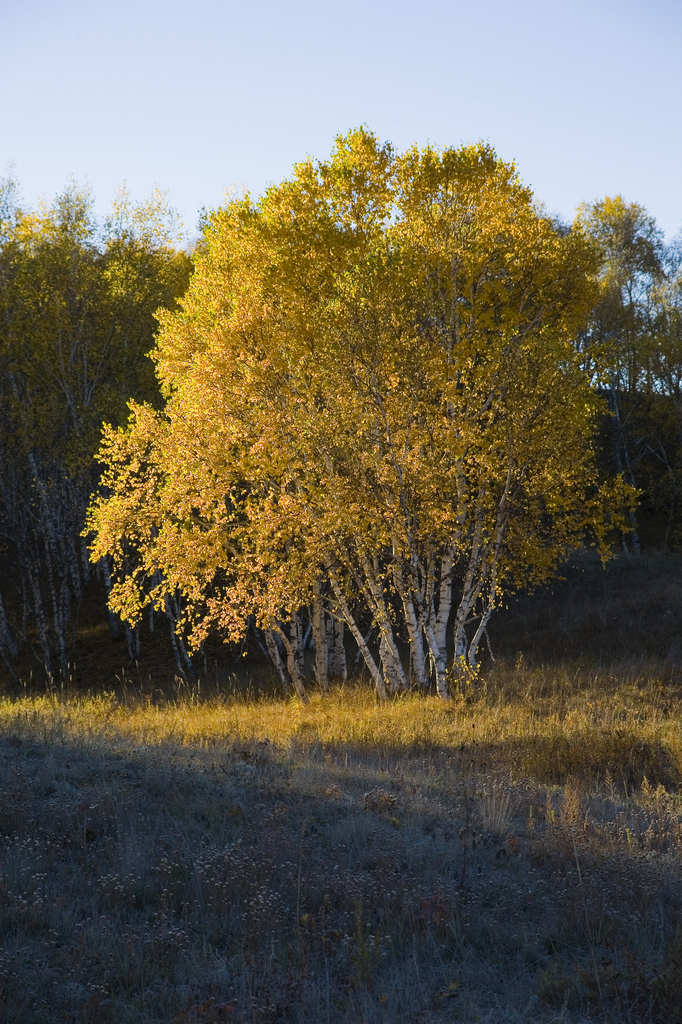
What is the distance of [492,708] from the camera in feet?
44.8

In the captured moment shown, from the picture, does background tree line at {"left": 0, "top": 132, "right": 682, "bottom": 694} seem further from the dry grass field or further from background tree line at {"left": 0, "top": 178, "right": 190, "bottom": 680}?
background tree line at {"left": 0, "top": 178, "right": 190, "bottom": 680}

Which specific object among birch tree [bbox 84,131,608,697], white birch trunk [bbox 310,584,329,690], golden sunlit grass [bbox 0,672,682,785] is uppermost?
birch tree [bbox 84,131,608,697]

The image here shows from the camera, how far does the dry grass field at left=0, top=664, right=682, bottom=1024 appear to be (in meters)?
4.70

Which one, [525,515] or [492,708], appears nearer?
[492,708]

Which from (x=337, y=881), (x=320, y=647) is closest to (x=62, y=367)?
(x=320, y=647)

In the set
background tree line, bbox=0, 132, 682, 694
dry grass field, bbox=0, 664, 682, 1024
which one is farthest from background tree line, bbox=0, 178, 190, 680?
dry grass field, bbox=0, 664, 682, 1024

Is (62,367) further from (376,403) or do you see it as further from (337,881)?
(337,881)

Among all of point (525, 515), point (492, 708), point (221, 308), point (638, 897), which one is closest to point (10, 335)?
point (221, 308)

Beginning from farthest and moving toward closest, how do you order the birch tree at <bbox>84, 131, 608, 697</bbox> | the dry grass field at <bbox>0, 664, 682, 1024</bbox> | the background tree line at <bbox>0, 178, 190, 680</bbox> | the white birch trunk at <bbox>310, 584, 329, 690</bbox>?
the background tree line at <bbox>0, 178, 190, 680</bbox> < the white birch trunk at <bbox>310, 584, 329, 690</bbox> < the birch tree at <bbox>84, 131, 608, 697</bbox> < the dry grass field at <bbox>0, 664, 682, 1024</bbox>

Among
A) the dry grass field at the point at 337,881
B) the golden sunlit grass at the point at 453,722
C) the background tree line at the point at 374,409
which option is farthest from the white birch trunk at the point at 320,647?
the dry grass field at the point at 337,881

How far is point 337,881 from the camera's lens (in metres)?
6.16

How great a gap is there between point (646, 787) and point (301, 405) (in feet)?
29.7

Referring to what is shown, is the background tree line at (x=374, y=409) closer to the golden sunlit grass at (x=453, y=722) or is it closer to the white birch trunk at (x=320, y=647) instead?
the white birch trunk at (x=320, y=647)

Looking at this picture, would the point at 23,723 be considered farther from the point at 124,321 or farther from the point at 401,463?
the point at 124,321
